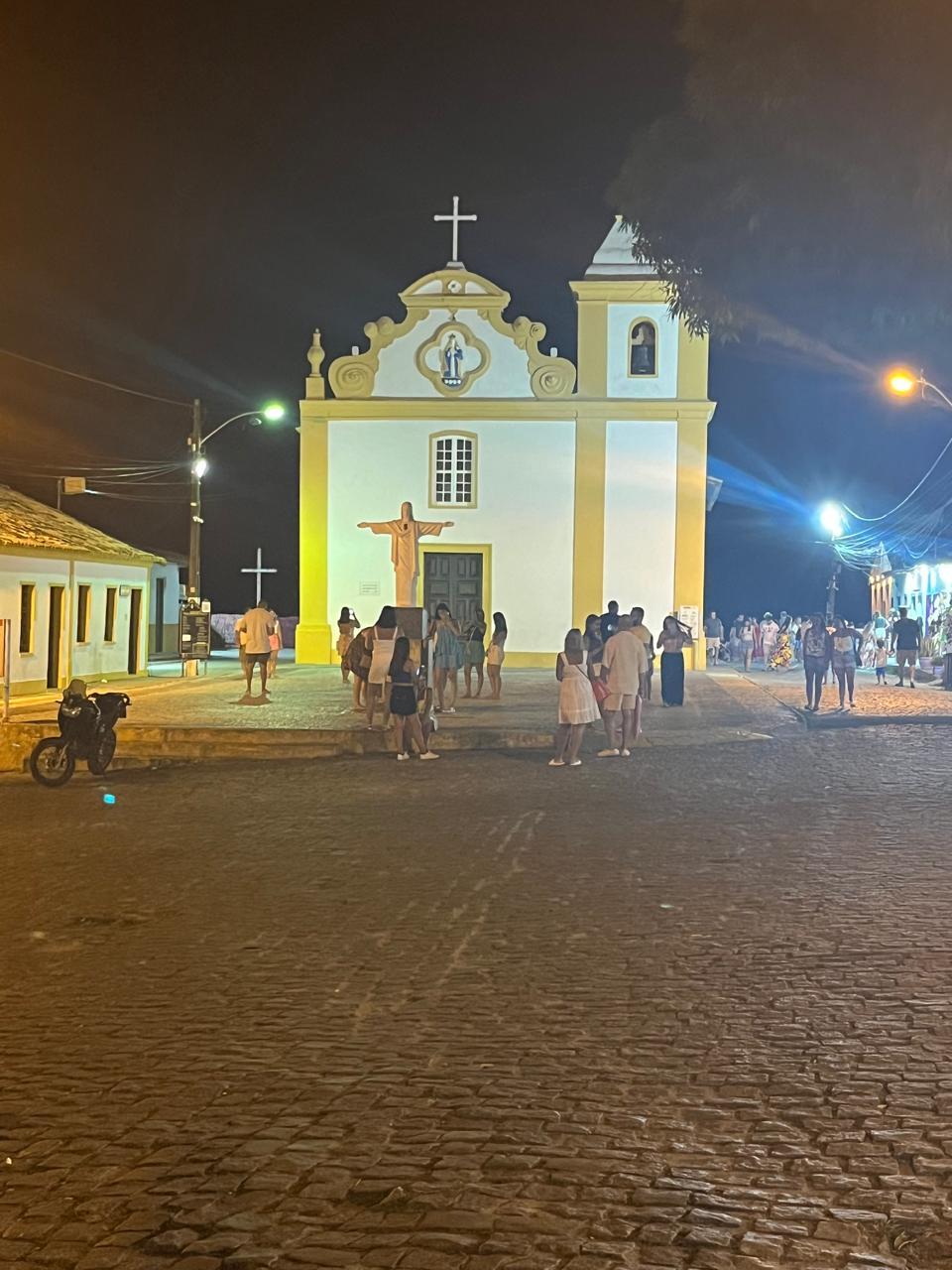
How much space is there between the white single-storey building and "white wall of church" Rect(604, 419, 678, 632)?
37.1 ft

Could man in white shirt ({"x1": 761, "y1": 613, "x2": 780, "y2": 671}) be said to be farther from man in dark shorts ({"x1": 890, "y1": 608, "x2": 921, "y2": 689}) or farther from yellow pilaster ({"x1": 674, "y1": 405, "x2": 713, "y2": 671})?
man in dark shorts ({"x1": 890, "y1": 608, "x2": 921, "y2": 689})

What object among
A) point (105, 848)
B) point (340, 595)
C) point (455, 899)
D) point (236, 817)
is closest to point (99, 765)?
point (236, 817)

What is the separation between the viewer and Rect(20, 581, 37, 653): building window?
22.5 meters

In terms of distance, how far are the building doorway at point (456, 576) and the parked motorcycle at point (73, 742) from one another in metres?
19.4

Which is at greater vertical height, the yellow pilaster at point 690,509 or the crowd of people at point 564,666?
the yellow pilaster at point 690,509

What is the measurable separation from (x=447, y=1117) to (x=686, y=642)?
16.3 meters

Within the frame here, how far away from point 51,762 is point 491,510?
20599 millimetres

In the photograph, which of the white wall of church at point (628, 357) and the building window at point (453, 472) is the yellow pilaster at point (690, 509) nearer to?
the white wall of church at point (628, 357)

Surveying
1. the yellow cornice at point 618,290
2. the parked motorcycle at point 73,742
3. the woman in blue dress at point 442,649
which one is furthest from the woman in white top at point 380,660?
the yellow cornice at point 618,290

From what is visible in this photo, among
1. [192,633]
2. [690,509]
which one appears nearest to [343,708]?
[192,633]

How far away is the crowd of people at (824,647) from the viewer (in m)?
20.1

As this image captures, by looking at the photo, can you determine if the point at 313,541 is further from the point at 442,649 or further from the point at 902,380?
the point at 902,380

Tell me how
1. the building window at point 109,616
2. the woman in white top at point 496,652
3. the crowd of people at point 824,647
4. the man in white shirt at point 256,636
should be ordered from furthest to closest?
the building window at point 109,616, the woman in white top at point 496,652, the crowd of people at point 824,647, the man in white shirt at point 256,636

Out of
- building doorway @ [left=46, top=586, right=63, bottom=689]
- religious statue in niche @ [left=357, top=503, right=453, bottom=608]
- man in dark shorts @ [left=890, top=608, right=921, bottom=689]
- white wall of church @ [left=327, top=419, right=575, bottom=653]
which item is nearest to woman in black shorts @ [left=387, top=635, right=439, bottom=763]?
religious statue in niche @ [left=357, top=503, right=453, bottom=608]
